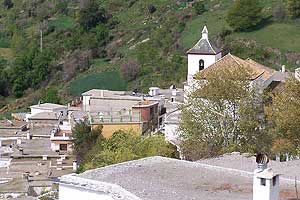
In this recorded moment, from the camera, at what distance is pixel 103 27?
54125mm

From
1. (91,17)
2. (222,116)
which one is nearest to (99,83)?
(91,17)

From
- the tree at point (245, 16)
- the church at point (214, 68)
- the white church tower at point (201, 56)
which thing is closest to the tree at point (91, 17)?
the tree at point (245, 16)

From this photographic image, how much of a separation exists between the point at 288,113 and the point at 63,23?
43.3m

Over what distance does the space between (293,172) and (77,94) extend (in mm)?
32648

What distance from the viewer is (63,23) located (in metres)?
59.3

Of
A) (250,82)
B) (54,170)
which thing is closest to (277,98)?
(250,82)

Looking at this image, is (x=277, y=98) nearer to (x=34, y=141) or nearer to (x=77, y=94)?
(x=34, y=141)

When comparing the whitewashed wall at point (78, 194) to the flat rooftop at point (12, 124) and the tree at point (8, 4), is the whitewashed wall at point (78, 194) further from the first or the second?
the tree at point (8, 4)

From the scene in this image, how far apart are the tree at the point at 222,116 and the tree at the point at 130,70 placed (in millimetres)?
25071

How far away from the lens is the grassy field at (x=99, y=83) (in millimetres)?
45344

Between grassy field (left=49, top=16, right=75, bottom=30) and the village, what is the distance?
1712cm

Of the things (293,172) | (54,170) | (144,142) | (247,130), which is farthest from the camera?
(54,170)

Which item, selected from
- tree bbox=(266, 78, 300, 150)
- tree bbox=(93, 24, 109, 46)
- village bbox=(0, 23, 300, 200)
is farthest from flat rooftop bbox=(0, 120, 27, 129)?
tree bbox=(266, 78, 300, 150)

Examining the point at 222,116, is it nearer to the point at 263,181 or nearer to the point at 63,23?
the point at 263,181
